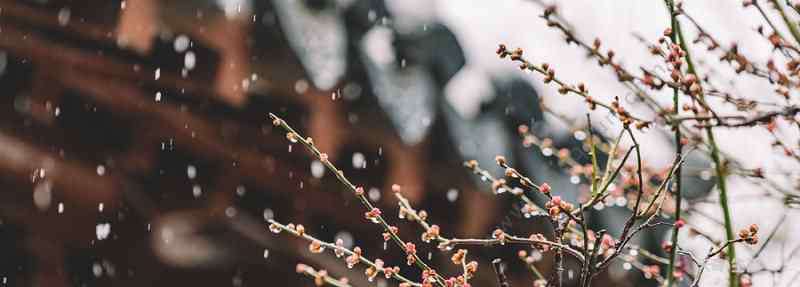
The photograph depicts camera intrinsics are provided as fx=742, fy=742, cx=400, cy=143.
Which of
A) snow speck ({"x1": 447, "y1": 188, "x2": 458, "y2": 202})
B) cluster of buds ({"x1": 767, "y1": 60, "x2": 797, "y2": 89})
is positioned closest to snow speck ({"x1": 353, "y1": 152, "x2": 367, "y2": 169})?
snow speck ({"x1": 447, "y1": 188, "x2": 458, "y2": 202})

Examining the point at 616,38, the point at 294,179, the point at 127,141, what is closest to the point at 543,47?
the point at 616,38

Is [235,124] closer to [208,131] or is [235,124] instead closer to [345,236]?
[208,131]

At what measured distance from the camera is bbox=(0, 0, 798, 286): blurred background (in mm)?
2797

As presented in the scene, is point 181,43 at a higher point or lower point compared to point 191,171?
higher

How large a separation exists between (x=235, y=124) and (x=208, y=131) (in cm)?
11

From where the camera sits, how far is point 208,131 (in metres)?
3.09

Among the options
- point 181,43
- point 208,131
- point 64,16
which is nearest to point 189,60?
point 181,43

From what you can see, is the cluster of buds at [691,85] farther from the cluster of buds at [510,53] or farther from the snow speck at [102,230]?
the snow speck at [102,230]

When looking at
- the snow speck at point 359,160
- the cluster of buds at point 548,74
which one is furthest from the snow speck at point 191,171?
the cluster of buds at point 548,74

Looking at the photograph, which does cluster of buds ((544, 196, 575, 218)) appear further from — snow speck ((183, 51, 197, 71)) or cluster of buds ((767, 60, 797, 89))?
snow speck ((183, 51, 197, 71))

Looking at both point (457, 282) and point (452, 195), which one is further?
point (452, 195)

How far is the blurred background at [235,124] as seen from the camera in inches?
110

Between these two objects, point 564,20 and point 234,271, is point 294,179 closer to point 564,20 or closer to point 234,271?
point 234,271

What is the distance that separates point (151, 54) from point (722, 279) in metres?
2.39
